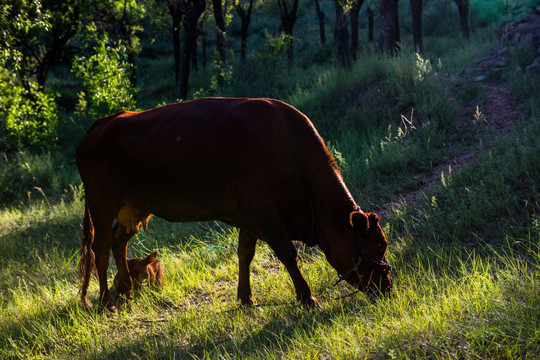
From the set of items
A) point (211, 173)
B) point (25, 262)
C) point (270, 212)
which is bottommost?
point (25, 262)

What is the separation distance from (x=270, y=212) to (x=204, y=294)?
1.46 metres

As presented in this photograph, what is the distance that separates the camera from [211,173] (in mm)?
4156

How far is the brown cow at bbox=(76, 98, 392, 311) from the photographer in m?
3.95

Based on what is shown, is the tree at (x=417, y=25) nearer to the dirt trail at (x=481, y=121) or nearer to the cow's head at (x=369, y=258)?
the dirt trail at (x=481, y=121)

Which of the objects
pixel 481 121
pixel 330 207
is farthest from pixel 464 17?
pixel 330 207

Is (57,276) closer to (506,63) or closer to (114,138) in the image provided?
(114,138)

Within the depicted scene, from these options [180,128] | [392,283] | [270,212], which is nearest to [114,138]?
[180,128]

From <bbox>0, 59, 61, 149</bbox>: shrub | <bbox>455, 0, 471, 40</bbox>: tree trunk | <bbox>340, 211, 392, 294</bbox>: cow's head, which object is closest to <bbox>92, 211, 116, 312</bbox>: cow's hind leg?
<bbox>340, 211, 392, 294</bbox>: cow's head

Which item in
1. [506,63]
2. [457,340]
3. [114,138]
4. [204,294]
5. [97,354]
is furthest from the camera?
[506,63]

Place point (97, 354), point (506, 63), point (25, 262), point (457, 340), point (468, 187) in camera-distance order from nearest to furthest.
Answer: point (457, 340)
point (97, 354)
point (468, 187)
point (25, 262)
point (506, 63)

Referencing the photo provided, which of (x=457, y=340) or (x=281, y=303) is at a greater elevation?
(x=457, y=340)

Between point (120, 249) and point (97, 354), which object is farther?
point (120, 249)

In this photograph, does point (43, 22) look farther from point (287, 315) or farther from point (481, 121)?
point (481, 121)

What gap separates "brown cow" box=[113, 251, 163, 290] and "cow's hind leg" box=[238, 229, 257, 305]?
3.25 feet
